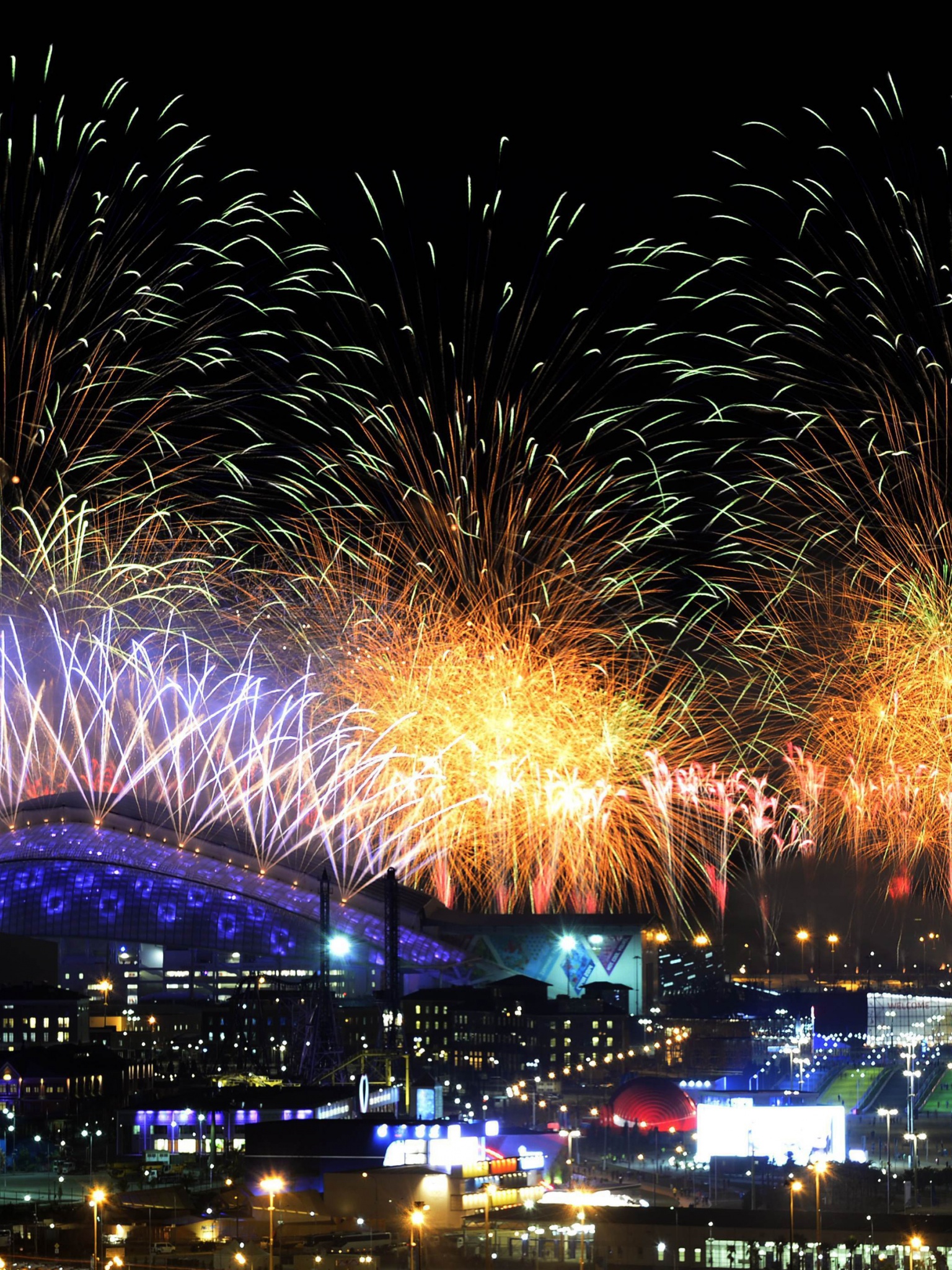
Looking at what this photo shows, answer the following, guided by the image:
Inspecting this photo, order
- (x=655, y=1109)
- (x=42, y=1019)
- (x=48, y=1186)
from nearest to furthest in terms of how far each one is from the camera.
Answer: (x=48, y=1186) → (x=655, y=1109) → (x=42, y=1019)

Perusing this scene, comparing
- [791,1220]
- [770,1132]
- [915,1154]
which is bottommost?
[915,1154]

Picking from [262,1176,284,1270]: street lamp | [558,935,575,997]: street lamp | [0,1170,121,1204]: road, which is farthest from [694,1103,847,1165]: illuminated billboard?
[558,935,575,997]: street lamp

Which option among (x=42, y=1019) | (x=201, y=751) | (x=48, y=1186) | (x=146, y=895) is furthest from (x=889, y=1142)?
(x=146, y=895)

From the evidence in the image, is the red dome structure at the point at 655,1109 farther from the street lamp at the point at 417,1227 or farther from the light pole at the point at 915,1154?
the street lamp at the point at 417,1227

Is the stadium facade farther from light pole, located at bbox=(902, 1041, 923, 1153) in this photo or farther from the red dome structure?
the red dome structure

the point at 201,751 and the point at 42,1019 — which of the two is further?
the point at 42,1019

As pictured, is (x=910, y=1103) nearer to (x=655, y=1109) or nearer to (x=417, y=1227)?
(x=655, y=1109)

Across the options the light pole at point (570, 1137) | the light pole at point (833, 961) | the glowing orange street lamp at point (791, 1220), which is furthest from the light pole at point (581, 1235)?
the light pole at point (833, 961)
